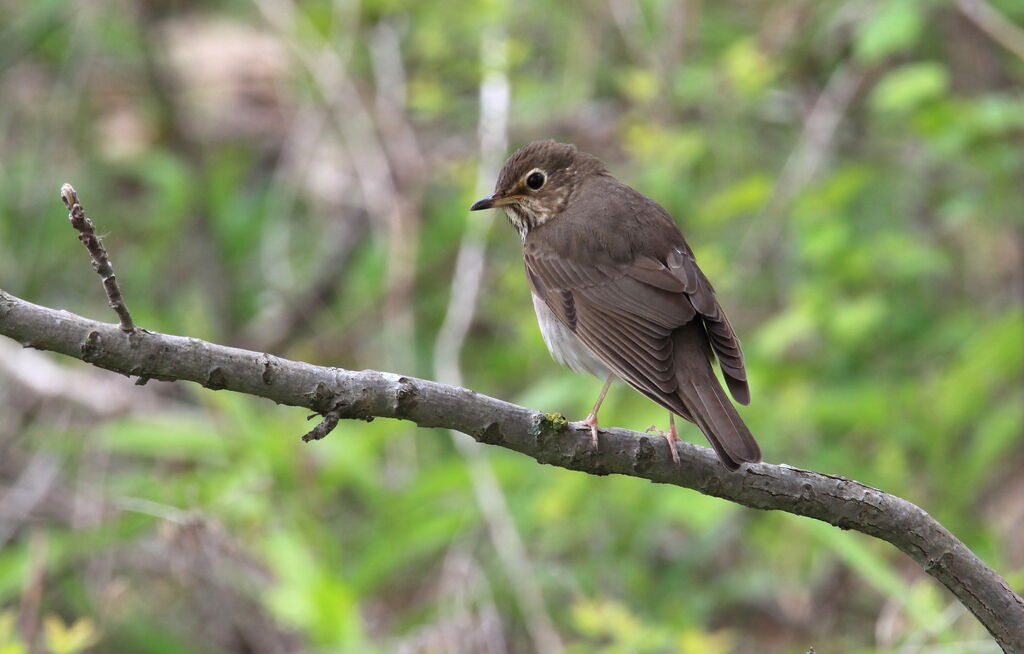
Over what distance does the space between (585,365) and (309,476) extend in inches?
73.3

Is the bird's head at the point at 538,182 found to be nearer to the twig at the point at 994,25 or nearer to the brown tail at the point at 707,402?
the brown tail at the point at 707,402

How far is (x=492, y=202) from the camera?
181 inches

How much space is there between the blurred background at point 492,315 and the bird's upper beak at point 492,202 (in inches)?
43.8

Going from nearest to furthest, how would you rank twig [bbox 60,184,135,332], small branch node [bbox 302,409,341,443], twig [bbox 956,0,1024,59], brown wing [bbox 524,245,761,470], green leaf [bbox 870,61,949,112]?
twig [bbox 60,184,135,332] < small branch node [bbox 302,409,341,443] < brown wing [bbox 524,245,761,470] < green leaf [bbox 870,61,949,112] < twig [bbox 956,0,1024,59]

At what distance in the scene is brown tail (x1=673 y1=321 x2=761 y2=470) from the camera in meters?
2.89

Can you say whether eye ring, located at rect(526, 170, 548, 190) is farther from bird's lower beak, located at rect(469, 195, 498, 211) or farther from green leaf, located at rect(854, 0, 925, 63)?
green leaf, located at rect(854, 0, 925, 63)

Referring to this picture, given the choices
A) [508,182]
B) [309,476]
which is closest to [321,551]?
[309,476]

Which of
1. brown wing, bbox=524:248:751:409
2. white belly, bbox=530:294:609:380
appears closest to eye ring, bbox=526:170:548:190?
brown wing, bbox=524:248:751:409

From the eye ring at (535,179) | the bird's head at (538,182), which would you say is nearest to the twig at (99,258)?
the bird's head at (538,182)

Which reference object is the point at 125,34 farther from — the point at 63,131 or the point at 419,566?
the point at 419,566

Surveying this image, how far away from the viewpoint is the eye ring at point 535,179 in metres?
4.65

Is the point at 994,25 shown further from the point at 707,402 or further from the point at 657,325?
the point at 707,402

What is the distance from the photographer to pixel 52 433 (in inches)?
255

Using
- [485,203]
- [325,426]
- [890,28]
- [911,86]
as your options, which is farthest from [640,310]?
[890,28]
